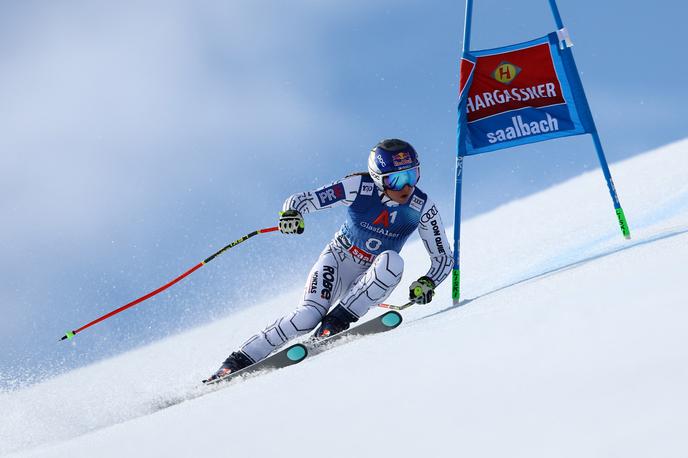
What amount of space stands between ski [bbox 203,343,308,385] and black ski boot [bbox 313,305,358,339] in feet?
1.54

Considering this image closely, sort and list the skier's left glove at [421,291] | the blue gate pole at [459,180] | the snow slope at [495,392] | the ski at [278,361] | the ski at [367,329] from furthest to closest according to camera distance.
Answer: the blue gate pole at [459,180] → the skier's left glove at [421,291] → the ski at [367,329] → the ski at [278,361] → the snow slope at [495,392]

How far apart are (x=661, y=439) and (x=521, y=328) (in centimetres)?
131

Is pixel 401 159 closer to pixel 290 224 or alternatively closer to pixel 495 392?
pixel 290 224

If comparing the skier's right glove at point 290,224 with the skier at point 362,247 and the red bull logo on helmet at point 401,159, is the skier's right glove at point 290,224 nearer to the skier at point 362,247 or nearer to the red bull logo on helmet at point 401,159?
the skier at point 362,247

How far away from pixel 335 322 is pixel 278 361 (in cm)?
67

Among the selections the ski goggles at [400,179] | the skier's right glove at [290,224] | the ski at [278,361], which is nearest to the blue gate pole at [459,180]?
the ski goggles at [400,179]

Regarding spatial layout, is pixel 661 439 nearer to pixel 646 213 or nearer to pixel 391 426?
pixel 391 426

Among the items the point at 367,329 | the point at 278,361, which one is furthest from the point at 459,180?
the point at 278,361

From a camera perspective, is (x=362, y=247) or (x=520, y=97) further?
(x=520, y=97)

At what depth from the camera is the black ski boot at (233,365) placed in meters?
5.22

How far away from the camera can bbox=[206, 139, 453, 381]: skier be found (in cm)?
545

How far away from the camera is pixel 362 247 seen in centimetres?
598

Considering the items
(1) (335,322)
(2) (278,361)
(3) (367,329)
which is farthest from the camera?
(1) (335,322)

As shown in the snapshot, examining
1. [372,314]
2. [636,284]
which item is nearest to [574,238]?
[372,314]
